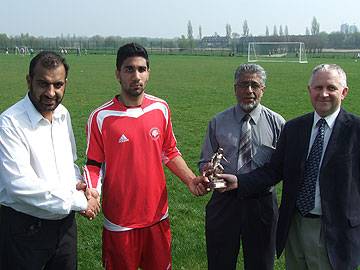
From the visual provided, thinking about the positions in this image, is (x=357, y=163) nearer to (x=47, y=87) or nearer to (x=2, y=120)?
(x=47, y=87)

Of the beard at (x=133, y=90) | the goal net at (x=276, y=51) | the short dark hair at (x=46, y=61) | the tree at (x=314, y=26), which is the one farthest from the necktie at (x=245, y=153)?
the tree at (x=314, y=26)

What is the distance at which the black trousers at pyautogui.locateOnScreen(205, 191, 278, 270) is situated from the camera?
407 centimetres

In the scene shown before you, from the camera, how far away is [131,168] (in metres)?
3.70

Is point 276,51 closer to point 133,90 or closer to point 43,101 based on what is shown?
point 133,90

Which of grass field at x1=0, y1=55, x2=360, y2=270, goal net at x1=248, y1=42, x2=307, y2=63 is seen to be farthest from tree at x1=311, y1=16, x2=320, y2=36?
grass field at x1=0, y1=55, x2=360, y2=270

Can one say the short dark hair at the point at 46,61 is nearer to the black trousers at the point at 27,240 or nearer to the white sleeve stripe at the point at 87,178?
the white sleeve stripe at the point at 87,178

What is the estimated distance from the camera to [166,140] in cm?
403

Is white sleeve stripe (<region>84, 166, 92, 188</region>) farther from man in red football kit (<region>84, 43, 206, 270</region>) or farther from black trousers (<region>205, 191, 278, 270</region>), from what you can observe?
black trousers (<region>205, 191, 278, 270</region>)

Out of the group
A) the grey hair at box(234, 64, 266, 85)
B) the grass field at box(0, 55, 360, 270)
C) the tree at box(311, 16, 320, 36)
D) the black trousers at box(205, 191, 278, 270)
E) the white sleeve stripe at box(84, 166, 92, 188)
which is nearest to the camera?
the white sleeve stripe at box(84, 166, 92, 188)

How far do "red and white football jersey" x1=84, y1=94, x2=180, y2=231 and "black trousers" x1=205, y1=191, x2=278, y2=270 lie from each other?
642mm

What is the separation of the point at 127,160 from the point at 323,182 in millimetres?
1529

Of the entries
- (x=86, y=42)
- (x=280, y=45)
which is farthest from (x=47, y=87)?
(x=86, y=42)

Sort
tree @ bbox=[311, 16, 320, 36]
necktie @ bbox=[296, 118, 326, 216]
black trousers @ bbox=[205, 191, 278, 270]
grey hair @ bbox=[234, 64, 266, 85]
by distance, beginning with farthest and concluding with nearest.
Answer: tree @ bbox=[311, 16, 320, 36] → black trousers @ bbox=[205, 191, 278, 270] → grey hair @ bbox=[234, 64, 266, 85] → necktie @ bbox=[296, 118, 326, 216]

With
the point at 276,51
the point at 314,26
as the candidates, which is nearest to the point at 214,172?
the point at 276,51
